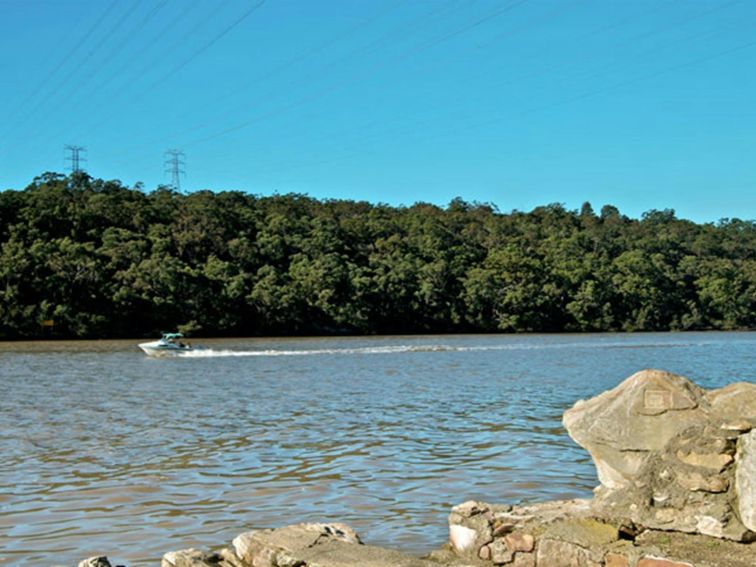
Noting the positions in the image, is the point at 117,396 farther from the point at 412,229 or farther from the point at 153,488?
the point at 412,229

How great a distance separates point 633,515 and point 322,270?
309 feet

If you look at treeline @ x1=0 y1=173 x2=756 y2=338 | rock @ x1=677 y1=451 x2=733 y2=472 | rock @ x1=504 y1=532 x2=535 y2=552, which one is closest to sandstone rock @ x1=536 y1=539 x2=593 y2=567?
rock @ x1=504 y1=532 x2=535 y2=552

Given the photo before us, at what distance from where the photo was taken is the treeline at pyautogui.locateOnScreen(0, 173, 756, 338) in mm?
87625

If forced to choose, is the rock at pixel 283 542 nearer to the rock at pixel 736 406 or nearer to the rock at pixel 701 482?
the rock at pixel 701 482

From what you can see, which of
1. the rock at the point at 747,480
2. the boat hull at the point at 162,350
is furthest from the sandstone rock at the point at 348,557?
the boat hull at the point at 162,350

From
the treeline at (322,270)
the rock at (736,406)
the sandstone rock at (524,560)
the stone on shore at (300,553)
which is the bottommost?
the sandstone rock at (524,560)

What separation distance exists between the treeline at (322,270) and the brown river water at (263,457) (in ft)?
173

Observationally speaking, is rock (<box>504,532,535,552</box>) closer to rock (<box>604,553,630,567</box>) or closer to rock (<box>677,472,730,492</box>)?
rock (<box>604,553,630,567</box>)

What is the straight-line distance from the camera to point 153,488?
13477 mm

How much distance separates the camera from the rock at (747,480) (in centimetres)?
789

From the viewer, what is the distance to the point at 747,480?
7.96 metres

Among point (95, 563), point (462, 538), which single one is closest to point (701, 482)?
point (462, 538)

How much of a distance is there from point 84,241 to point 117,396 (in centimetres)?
7367

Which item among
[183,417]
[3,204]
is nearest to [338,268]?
[3,204]
